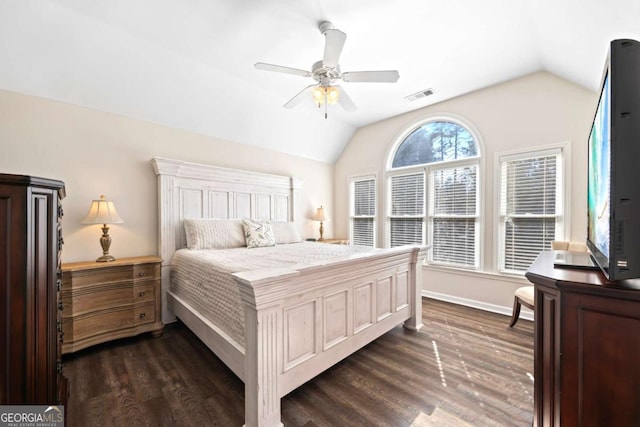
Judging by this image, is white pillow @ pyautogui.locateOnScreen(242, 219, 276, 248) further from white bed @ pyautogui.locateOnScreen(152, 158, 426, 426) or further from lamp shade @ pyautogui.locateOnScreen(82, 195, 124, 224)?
lamp shade @ pyautogui.locateOnScreen(82, 195, 124, 224)

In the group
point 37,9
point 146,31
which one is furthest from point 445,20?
point 37,9

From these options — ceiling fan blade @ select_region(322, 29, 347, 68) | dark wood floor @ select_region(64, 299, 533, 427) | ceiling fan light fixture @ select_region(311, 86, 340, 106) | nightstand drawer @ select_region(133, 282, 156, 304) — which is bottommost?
dark wood floor @ select_region(64, 299, 533, 427)

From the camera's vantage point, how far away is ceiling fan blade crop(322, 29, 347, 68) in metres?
1.86

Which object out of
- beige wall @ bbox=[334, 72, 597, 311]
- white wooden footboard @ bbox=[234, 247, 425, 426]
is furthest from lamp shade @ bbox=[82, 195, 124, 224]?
beige wall @ bbox=[334, 72, 597, 311]

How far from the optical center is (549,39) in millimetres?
2385

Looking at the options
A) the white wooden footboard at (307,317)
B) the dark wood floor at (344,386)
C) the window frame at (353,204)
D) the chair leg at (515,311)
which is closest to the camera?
the white wooden footboard at (307,317)

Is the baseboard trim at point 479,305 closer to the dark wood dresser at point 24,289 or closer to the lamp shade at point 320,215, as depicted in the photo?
the lamp shade at point 320,215

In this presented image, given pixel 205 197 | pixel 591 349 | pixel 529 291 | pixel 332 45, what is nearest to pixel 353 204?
pixel 205 197

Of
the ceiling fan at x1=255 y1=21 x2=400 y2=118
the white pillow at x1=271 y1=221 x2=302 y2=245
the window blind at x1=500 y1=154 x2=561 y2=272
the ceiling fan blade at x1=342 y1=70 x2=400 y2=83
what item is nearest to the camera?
the ceiling fan at x1=255 y1=21 x2=400 y2=118

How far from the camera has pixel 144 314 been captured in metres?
2.73

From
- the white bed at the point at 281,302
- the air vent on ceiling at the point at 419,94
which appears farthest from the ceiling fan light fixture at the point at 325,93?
the air vent on ceiling at the point at 419,94

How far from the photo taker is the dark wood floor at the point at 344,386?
164 centimetres

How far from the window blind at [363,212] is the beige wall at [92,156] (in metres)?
2.79

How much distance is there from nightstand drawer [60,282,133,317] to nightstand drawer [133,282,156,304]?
0.14 ft
